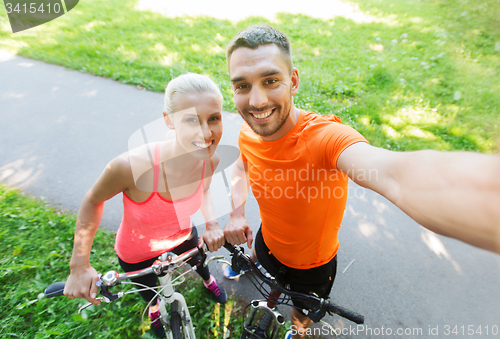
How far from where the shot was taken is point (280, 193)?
1677mm

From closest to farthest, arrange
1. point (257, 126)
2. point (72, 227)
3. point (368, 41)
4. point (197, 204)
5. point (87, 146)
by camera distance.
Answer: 1. point (257, 126)
2. point (197, 204)
3. point (72, 227)
4. point (87, 146)
5. point (368, 41)

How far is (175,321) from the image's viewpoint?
6.45ft

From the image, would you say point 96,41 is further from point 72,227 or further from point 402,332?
point 402,332

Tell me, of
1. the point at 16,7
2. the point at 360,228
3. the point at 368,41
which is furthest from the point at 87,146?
the point at 16,7

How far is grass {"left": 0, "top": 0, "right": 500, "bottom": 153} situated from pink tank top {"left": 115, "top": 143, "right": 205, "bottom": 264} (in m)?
3.86

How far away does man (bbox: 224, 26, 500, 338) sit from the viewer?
67 cm

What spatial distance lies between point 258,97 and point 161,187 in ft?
3.14

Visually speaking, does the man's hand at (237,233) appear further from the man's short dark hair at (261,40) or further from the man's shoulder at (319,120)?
the man's short dark hair at (261,40)

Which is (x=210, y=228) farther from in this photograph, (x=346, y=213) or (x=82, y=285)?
(x=346, y=213)

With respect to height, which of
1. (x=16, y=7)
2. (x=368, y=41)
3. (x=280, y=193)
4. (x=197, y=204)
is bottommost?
(x=197, y=204)

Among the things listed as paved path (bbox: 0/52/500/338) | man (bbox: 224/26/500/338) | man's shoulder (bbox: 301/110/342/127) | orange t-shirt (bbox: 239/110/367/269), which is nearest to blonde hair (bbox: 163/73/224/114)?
man (bbox: 224/26/500/338)

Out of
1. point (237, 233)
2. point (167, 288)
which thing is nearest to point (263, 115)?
point (237, 233)

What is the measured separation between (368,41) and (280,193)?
25.4ft

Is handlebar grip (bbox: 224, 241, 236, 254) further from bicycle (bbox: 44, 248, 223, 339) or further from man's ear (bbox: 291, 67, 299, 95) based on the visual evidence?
man's ear (bbox: 291, 67, 299, 95)
